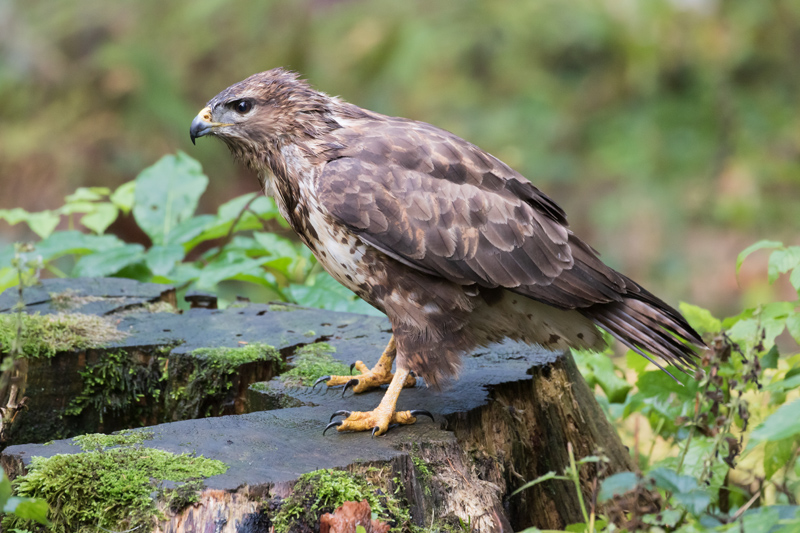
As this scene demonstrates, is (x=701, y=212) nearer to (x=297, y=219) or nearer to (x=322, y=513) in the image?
(x=297, y=219)

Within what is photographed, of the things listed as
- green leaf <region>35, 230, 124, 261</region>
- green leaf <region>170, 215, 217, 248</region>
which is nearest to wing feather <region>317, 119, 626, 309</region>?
green leaf <region>170, 215, 217, 248</region>

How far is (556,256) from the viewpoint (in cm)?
316

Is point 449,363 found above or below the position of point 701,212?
below

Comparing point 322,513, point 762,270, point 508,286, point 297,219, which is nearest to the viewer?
point 322,513

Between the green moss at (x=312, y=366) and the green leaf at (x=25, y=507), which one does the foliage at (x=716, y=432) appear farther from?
the green leaf at (x=25, y=507)

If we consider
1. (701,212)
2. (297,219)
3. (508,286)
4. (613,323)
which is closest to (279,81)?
(297,219)

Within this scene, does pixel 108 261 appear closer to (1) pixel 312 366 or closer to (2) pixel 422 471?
(1) pixel 312 366

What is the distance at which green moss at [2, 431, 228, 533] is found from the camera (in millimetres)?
2271

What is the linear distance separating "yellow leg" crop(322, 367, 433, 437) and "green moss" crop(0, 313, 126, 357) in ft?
4.23

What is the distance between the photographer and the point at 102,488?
2.32 m

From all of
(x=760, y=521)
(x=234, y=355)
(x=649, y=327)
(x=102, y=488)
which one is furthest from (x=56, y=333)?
(x=760, y=521)

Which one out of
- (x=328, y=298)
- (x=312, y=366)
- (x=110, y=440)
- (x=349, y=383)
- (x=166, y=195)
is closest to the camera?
(x=110, y=440)

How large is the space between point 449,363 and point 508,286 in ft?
1.22

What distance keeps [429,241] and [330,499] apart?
1.06 m
